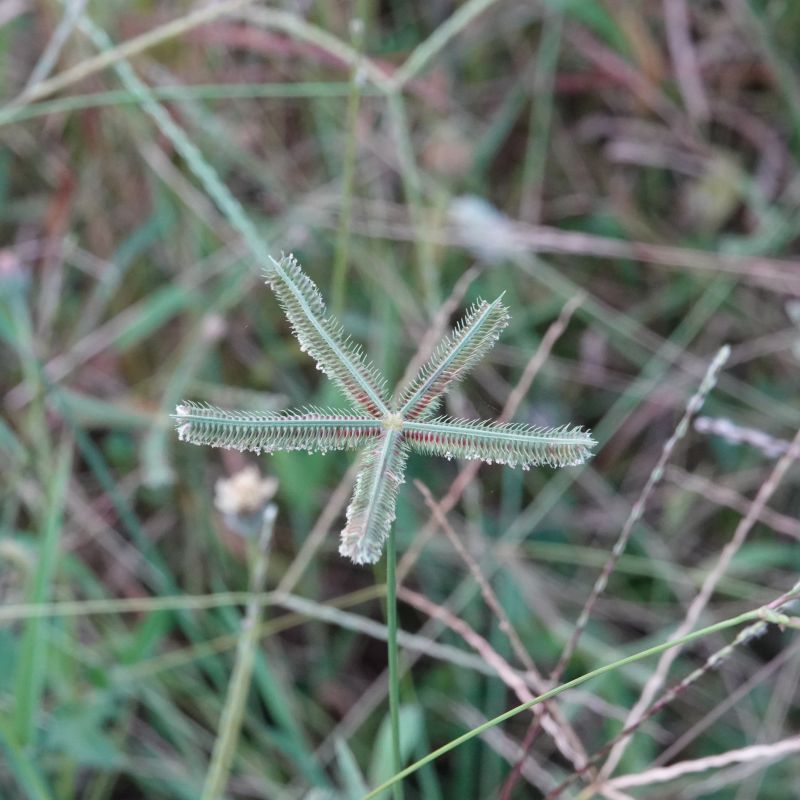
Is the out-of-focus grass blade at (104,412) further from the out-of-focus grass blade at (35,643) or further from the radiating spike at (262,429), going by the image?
the radiating spike at (262,429)

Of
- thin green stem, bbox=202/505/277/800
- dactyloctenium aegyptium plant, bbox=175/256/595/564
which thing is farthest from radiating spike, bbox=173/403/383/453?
thin green stem, bbox=202/505/277/800

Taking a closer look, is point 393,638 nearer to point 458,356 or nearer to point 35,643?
point 458,356

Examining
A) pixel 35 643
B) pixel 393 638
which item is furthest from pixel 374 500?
pixel 35 643

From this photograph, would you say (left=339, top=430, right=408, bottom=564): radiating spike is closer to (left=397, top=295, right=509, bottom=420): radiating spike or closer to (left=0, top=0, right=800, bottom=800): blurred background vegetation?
(left=397, top=295, right=509, bottom=420): radiating spike

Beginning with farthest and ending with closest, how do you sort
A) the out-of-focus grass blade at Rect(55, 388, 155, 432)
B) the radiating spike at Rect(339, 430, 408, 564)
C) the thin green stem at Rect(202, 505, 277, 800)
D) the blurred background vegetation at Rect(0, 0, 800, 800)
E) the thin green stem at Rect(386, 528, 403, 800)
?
the out-of-focus grass blade at Rect(55, 388, 155, 432), the blurred background vegetation at Rect(0, 0, 800, 800), the thin green stem at Rect(202, 505, 277, 800), the thin green stem at Rect(386, 528, 403, 800), the radiating spike at Rect(339, 430, 408, 564)

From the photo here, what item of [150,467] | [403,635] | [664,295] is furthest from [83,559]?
[664,295]

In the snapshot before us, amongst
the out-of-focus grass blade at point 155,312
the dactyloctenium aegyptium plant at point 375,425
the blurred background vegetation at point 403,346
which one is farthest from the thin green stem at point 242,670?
the out-of-focus grass blade at point 155,312

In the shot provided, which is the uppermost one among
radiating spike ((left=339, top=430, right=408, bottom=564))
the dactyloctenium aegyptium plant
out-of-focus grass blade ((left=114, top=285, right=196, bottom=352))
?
the dactyloctenium aegyptium plant
